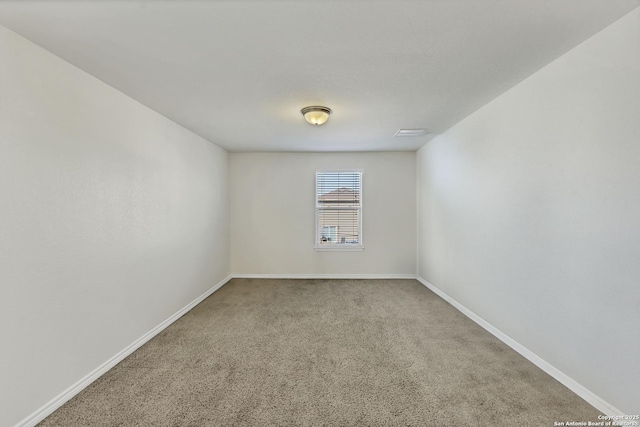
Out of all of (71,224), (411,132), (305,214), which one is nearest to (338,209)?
(305,214)

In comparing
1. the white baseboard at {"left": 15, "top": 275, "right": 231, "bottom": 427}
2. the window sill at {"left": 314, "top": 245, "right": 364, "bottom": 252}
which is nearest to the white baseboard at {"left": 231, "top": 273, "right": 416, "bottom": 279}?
the window sill at {"left": 314, "top": 245, "right": 364, "bottom": 252}

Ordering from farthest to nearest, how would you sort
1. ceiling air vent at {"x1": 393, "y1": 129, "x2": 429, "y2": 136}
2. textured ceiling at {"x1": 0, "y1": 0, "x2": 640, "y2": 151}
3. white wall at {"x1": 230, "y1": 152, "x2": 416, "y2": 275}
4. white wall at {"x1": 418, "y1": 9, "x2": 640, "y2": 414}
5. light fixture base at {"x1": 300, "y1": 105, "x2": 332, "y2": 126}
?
white wall at {"x1": 230, "y1": 152, "x2": 416, "y2": 275} → ceiling air vent at {"x1": 393, "y1": 129, "x2": 429, "y2": 136} → light fixture base at {"x1": 300, "y1": 105, "x2": 332, "y2": 126} → white wall at {"x1": 418, "y1": 9, "x2": 640, "y2": 414} → textured ceiling at {"x1": 0, "y1": 0, "x2": 640, "y2": 151}

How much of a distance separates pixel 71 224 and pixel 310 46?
85.7 inches

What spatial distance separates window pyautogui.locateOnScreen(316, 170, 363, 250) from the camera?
5492mm

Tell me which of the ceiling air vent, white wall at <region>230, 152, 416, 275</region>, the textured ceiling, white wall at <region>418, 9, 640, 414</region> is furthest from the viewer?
white wall at <region>230, 152, 416, 275</region>

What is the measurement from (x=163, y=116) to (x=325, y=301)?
3.22m

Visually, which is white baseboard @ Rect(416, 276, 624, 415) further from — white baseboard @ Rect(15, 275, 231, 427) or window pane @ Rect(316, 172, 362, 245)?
white baseboard @ Rect(15, 275, 231, 427)

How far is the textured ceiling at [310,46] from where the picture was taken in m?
1.56

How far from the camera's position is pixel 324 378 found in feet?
7.27

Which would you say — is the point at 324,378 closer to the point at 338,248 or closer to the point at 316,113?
the point at 316,113

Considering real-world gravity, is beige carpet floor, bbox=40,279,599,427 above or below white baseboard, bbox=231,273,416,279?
below

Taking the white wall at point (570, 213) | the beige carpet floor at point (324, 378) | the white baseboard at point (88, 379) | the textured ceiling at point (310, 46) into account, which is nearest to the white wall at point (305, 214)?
the beige carpet floor at point (324, 378)

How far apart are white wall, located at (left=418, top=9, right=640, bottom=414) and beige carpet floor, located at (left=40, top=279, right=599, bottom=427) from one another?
1.19 feet

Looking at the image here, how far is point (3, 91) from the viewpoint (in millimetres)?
1662
